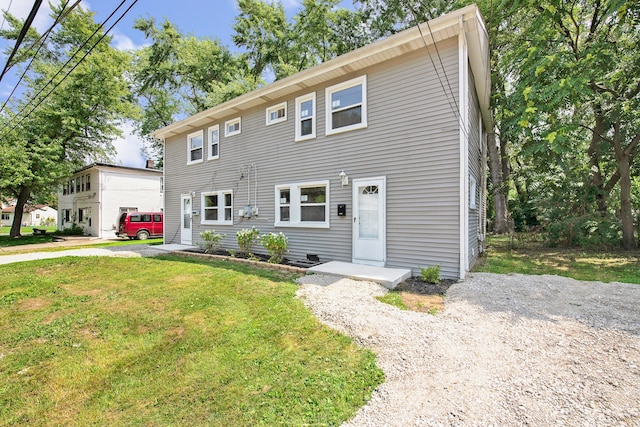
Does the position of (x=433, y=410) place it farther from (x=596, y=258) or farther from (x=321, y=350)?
(x=596, y=258)

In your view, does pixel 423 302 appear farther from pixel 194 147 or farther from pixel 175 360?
pixel 194 147

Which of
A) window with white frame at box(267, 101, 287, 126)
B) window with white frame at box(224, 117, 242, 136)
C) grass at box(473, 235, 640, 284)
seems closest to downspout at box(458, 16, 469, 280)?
grass at box(473, 235, 640, 284)

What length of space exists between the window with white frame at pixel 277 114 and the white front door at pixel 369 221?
3537mm

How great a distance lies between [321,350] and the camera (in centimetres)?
319

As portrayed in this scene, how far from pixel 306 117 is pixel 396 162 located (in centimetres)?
329

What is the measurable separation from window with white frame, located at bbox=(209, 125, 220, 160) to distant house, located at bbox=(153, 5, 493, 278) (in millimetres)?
571

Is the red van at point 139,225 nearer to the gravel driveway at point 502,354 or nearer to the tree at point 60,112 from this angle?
the tree at point 60,112

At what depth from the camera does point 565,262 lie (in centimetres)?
A: 773

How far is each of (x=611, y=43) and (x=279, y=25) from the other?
19.4 m

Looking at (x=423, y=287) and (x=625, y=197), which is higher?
(x=625, y=197)

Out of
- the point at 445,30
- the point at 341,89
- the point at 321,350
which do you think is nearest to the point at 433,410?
the point at 321,350

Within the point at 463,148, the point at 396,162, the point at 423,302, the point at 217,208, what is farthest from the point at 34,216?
the point at 463,148

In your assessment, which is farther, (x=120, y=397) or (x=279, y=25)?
(x=279, y=25)

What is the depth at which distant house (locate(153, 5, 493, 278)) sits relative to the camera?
5.92m
